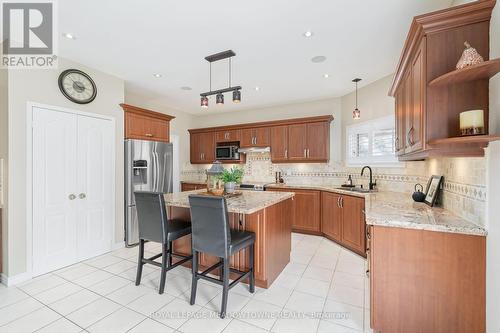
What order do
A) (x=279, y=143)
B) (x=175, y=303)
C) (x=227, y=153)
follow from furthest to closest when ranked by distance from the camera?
(x=227, y=153), (x=279, y=143), (x=175, y=303)

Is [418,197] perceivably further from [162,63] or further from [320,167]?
[162,63]

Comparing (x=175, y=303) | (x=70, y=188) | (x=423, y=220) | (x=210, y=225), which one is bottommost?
(x=175, y=303)

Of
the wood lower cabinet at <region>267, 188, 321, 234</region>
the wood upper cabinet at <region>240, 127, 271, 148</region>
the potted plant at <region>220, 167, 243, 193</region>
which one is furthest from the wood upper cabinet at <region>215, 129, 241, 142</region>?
the potted plant at <region>220, 167, 243, 193</region>

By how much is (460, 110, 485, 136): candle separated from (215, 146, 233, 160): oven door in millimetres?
4455

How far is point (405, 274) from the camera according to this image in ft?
5.47

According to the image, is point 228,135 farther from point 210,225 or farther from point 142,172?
point 210,225

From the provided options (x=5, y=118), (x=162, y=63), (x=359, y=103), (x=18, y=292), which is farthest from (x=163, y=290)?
(x=359, y=103)

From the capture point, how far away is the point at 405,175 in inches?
135

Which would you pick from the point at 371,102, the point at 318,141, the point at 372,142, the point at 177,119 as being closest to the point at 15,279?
the point at 177,119

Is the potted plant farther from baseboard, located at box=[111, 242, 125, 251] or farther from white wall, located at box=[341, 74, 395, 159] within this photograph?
white wall, located at box=[341, 74, 395, 159]

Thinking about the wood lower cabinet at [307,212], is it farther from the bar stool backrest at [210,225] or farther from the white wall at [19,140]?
the white wall at [19,140]

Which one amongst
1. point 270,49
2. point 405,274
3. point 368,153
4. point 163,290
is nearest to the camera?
point 405,274

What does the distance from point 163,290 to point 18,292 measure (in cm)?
153

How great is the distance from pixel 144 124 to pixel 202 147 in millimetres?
2032
